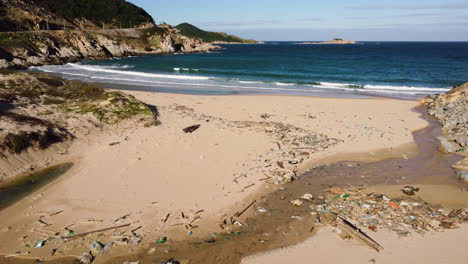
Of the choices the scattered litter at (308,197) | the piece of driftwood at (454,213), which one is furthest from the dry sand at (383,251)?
the scattered litter at (308,197)

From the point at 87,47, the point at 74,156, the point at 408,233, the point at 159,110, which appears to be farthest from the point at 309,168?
the point at 87,47

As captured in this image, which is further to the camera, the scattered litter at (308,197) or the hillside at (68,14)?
the hillside at (68,14)

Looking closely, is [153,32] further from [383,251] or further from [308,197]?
[383,251]

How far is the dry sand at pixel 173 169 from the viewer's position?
259 inches

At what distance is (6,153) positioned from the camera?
8961mm

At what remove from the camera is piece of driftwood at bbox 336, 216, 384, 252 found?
5.84 m

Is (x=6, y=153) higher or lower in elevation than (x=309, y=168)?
higher

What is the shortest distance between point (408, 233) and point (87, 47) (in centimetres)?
7030

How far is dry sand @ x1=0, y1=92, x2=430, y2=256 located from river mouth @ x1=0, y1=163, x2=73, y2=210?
0.34m

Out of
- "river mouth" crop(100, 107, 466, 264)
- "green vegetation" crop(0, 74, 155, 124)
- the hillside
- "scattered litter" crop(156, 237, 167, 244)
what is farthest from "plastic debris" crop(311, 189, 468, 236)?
the hillside

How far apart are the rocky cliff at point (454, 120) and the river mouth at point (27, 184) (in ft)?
44.8

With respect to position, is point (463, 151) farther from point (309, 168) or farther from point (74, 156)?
point (74, 156)

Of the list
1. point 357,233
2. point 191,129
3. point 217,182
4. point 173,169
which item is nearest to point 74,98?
point 191,129

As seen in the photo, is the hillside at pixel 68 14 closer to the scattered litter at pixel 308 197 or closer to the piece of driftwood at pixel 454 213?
the scattered litter at pixel 308 197
